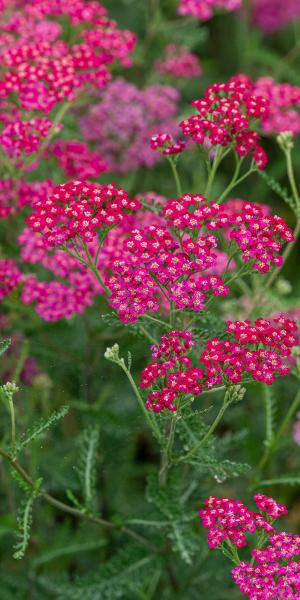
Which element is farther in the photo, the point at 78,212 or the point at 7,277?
the point at 7,277

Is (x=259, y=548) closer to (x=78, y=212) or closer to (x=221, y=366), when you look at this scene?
(x=221, y=366)

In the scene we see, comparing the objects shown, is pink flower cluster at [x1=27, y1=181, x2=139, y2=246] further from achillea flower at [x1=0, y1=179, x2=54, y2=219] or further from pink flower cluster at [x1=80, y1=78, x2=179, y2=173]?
pink flower cluster at [x1=80, y1=78, x2=179, y2=173]

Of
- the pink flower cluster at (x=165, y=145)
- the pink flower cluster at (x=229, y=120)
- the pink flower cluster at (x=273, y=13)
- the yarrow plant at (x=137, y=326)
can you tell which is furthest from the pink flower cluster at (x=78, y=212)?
the pink flower cluster at (x=273, y=13)

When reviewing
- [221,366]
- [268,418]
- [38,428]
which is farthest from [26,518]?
[268,418]

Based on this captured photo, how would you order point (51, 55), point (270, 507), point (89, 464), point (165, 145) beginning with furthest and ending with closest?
point (51, 55) < point (89, 464) < point (165, 145) < point (270, 507)

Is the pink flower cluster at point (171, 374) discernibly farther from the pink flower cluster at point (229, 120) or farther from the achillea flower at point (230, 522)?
the pink flower cluster at point (229, 120)

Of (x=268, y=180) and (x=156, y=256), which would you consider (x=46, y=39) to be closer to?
(x=268, y=180)

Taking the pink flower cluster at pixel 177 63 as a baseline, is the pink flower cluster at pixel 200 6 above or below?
above
